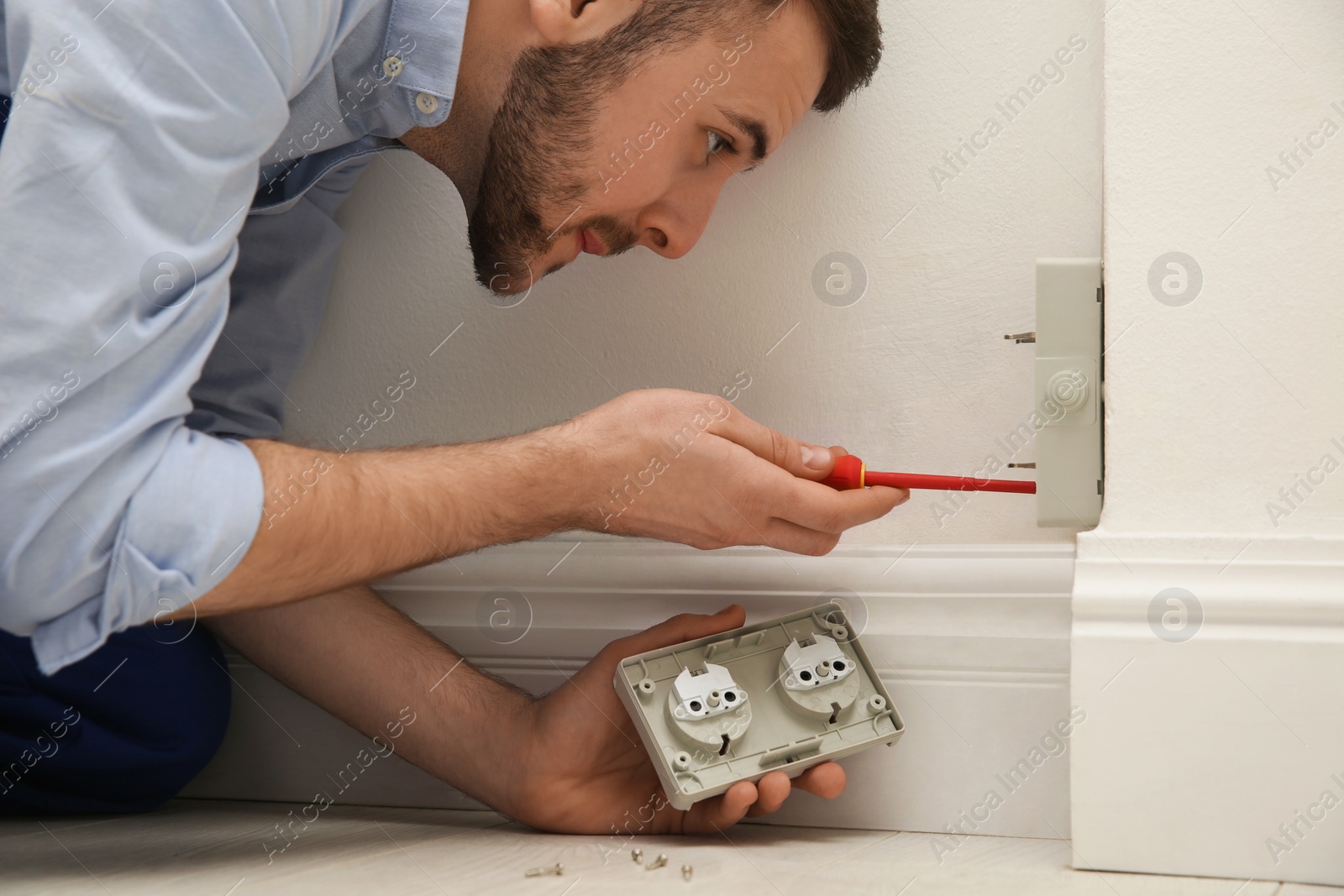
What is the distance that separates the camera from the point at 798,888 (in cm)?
62

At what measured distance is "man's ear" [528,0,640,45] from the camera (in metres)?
0.81

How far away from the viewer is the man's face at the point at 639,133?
32.7 inches

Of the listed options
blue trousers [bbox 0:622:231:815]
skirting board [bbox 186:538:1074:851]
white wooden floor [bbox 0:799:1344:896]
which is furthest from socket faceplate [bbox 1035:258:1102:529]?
blue trousers [bbox 0:622:231:815]

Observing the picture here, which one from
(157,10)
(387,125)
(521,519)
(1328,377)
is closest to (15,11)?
(157,10)

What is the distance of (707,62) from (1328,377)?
527 millimetres

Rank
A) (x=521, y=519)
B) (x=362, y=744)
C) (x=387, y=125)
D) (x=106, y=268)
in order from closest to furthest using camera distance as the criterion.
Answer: (x=106, y=268), (x=521, y=519), (x=387, y=125), (x=362, y=744)

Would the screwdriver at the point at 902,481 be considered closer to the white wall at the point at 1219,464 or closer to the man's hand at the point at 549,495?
the man's hand at the point at 549,495

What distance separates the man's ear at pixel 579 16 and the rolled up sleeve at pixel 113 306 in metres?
0.23

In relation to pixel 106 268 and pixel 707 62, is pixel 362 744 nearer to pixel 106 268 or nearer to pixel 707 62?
pixel 106 268

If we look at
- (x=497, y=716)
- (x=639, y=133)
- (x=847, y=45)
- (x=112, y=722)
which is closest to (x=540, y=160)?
(x=639, y=133)

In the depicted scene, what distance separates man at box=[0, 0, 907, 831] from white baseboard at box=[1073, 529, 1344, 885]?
209 millimetres

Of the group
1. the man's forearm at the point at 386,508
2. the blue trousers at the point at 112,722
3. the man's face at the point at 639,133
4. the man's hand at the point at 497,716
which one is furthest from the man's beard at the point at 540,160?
the blue trousers at the point at 112,722

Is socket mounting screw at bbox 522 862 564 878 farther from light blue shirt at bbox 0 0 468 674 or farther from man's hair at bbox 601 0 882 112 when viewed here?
man's hair at bbox 601 0 882 112

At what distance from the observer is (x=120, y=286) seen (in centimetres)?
60
